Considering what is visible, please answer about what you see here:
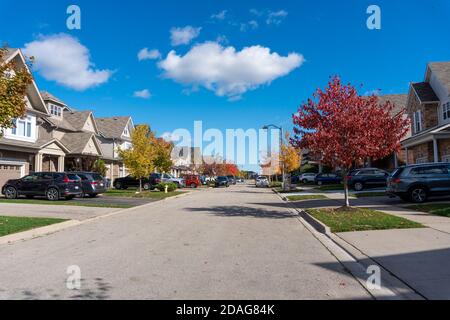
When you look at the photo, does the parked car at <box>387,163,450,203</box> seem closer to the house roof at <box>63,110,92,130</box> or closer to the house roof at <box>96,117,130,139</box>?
the house roof at <box>63,110,92,130</box>

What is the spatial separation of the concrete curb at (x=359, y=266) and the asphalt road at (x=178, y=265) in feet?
0.58

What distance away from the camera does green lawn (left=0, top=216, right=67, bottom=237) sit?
10.8m

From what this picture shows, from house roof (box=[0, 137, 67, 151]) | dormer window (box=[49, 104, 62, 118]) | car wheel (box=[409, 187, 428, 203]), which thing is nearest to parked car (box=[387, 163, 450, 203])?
car wheel (box=[409, 187, 428, 203])

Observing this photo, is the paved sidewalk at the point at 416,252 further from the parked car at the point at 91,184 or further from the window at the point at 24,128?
the window at the point at 24,128

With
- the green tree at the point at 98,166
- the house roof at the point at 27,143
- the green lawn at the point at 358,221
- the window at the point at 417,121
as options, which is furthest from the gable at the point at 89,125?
the green lawn at the point at 358,221

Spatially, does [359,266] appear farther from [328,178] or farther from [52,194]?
[328,178]

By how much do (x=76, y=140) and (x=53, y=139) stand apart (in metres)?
5.94

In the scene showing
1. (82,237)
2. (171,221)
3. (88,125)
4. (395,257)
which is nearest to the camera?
(395,257)

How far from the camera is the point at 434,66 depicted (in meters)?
33.0

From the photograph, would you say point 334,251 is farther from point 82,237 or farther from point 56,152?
point 56,152

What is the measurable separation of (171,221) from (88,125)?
31.8m

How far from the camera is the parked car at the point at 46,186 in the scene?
73.9 feet

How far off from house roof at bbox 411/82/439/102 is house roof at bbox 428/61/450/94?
1.56m
